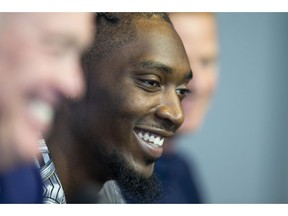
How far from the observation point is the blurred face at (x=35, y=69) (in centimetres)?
194

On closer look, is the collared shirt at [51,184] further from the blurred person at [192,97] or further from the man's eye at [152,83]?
the man's eye at [152,83]

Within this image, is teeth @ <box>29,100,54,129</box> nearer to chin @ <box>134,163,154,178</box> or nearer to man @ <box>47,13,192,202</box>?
man @ <box>47,13,192,202</box>

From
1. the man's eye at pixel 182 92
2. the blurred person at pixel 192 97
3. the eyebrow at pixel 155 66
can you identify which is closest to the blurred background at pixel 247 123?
the blurred person at pixel 192 97

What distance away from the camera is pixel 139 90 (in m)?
1.93

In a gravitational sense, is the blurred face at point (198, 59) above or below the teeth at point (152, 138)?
above

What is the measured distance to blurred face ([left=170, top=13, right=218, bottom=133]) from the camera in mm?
1973

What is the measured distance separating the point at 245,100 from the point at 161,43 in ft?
1.55

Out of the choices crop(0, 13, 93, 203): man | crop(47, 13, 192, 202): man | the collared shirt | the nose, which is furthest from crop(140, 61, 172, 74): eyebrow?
the collared shirt

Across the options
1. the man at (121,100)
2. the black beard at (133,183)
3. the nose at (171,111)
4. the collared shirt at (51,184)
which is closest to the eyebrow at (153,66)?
the man at (121,100)

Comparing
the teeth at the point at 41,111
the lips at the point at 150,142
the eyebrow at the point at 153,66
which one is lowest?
the lips at the point at 150,142

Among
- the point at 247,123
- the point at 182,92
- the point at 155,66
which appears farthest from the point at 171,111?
the point at 247,123

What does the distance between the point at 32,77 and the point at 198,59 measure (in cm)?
75

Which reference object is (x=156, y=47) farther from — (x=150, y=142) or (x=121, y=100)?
(x=150, y=142)
